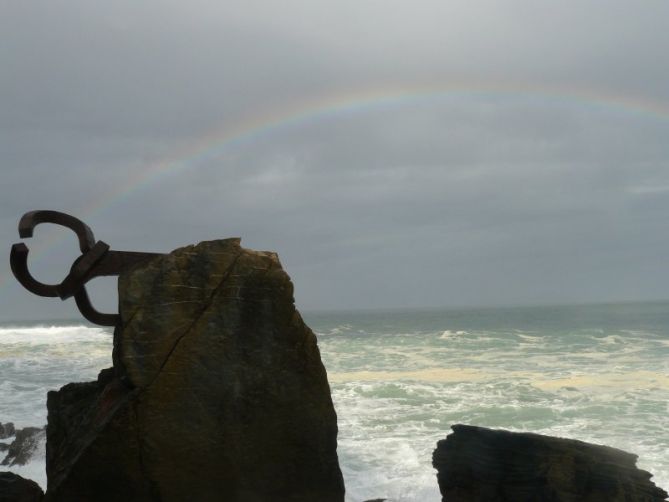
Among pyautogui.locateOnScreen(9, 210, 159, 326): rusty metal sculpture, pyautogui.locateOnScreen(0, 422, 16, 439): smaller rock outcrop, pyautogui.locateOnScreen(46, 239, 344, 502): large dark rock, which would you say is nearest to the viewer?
pyautogui.locateOnScreen(46, 239, 344, 502): large dark rock

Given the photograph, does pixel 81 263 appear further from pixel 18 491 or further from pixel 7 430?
pixel 7 430

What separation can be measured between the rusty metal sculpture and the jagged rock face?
2.80m

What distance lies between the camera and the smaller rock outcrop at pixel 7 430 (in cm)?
1104

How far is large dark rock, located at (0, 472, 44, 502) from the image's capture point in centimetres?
520

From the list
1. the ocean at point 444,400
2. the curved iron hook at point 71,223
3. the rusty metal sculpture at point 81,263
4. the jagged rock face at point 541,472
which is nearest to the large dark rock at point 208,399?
the rusty metal sculpture at point 81,263

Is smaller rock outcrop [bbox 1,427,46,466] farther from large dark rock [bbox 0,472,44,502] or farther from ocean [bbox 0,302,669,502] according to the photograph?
large dark rock [bbox 0,472,44,502]

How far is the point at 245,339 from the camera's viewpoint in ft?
15.3

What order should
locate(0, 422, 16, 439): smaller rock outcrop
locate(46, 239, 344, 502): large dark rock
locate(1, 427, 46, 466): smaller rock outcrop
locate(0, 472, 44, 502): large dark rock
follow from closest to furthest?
1. locate(46, 239, 344, 502): large dark rock
2. locate(0, 472, 44, 502): large dark rock
3. locate(1, 427, 46, 466): smaller rock outcrop
4. locate(0, 422, 16, 439): smaller rock outcrop

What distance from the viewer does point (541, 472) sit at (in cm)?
470

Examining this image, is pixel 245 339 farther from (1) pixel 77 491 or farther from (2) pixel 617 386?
(2) pixel 617 386

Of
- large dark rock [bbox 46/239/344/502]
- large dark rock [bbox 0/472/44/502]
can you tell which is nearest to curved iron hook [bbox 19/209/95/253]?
large dark rock [bbox 46/239/344/502]

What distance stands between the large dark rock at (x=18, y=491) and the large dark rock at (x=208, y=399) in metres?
0.53

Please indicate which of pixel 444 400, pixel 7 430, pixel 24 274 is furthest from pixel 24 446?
pixel 444 400

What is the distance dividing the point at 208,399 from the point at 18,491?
6.37 feet
